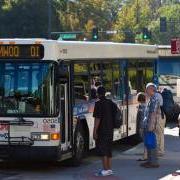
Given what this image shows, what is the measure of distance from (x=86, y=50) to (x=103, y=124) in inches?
107

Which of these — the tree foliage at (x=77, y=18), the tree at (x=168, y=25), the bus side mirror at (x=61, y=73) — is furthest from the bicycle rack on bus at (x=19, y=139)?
the tree at (x=168, y=25)

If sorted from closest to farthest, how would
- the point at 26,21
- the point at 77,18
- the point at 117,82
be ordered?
the point at 117,82 → the point at 26,21 → the point at 77,18

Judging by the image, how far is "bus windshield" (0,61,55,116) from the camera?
12648mm

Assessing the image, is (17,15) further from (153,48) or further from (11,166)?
(11,166)

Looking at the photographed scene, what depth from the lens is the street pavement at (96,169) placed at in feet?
41.0

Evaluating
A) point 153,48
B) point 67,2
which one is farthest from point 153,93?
point 67,2

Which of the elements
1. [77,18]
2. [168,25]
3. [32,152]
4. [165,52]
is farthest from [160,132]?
[168,25]

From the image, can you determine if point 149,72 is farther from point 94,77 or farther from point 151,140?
point 151,140

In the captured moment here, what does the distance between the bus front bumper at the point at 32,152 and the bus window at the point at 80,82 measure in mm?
1565

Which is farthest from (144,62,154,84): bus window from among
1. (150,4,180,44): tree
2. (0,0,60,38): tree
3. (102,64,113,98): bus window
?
(150,4,180,44): tree

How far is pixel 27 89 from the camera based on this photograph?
500 inches

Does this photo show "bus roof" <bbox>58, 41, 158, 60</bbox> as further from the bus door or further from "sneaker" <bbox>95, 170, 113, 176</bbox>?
"sneaker" <bbox>95, 170, 113, 176</bbox>

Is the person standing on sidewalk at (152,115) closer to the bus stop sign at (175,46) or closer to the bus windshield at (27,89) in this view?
the bus windshield at (27,89)

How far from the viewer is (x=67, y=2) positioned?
8025cm
